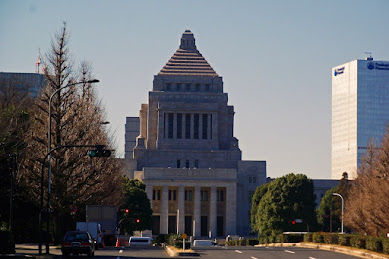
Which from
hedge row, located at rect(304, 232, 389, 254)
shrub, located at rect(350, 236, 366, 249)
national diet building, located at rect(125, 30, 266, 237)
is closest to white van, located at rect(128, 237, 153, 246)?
hedge row, located at rect(304, 232, 389, 254)

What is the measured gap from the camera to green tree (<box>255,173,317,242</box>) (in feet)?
456

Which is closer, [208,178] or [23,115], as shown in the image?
[23,115]

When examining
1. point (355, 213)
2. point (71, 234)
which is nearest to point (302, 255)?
point (71, 234)

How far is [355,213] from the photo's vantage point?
102m

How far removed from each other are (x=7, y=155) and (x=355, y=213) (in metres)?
42.6

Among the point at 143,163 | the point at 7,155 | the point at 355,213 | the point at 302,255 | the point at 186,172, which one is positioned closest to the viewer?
the point at 302,255

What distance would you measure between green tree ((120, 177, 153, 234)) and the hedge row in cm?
5715

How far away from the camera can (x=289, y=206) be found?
141 metres

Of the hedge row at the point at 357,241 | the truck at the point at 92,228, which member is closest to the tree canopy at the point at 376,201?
the hedge row at the point at 357,241

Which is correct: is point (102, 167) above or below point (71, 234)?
above

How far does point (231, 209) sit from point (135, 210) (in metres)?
41.5

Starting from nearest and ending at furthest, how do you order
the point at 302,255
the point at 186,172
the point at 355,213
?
the point at 302,255
the point at 355,213
the point at 186,172

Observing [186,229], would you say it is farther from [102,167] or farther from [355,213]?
[102,167]

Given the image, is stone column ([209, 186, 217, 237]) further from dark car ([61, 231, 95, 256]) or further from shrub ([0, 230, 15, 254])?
shrub ([0, 230, 15, 254])
